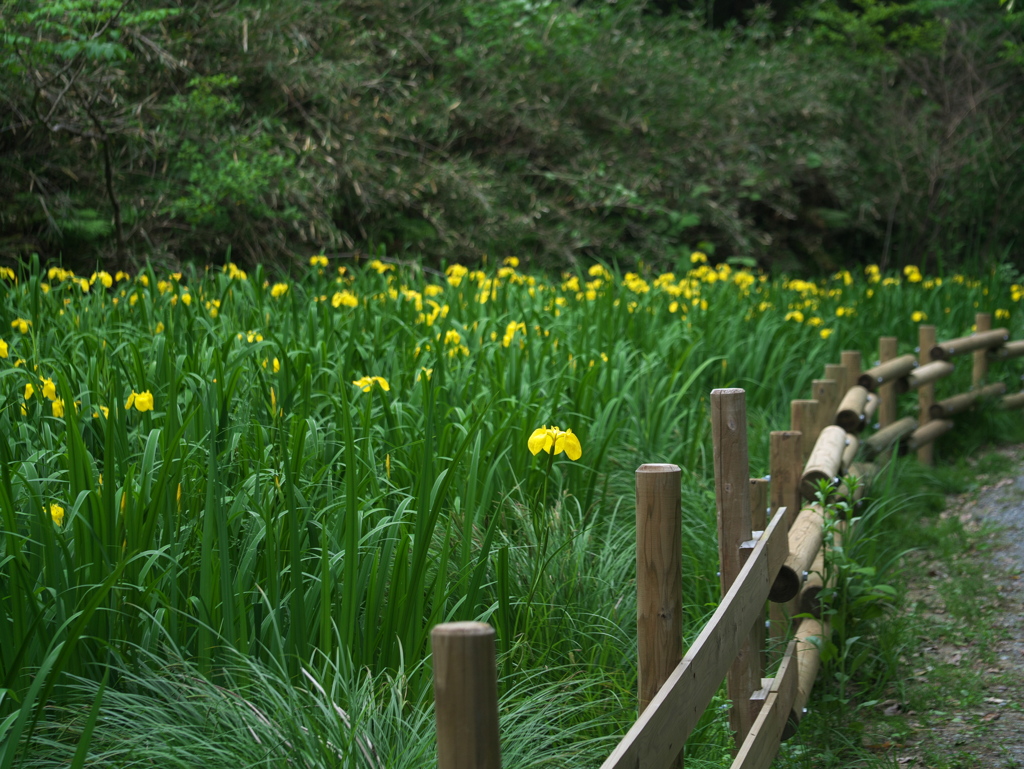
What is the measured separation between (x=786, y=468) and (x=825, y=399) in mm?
1098

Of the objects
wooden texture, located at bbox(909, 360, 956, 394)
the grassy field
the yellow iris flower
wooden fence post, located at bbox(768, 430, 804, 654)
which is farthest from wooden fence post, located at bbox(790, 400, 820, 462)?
the yellow iris flower

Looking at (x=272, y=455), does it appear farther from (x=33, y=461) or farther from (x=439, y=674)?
(x=439, y=674)

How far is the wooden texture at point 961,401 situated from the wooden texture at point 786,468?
3.13m

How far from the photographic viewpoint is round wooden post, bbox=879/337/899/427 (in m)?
4.99

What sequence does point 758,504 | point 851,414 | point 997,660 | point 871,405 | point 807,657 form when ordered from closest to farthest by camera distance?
point 758,504, point 807,657, point 997,660, point 851,414, point 871,405

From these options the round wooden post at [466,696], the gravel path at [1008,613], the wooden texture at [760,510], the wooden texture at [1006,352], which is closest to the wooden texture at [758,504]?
the wooden texture at [760,510]

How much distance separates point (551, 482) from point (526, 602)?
0.88m

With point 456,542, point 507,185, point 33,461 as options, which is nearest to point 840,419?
point 456,542

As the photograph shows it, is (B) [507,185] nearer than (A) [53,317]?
No

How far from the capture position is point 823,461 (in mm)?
3021

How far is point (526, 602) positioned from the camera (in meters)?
2.07

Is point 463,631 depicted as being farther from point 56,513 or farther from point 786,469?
point 786,469

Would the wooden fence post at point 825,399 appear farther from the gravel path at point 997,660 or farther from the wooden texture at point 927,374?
the wooden texture at point 927,374

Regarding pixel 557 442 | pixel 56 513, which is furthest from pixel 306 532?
pixel 557 442
